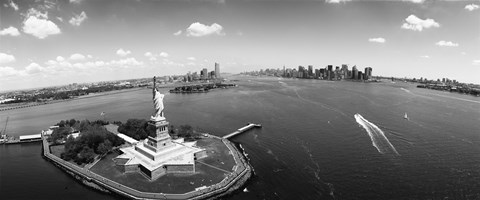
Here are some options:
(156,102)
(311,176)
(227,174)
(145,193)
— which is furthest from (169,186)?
(311,176)

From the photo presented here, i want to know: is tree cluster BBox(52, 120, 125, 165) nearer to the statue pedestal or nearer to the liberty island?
Answer: the liberty island

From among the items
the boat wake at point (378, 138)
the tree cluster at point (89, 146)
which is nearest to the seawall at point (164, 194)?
the tree cluster at point (89, 146)

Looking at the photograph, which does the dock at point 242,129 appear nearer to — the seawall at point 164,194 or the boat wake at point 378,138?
the seawall at point 164,194

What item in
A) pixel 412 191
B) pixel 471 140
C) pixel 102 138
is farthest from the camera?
pixel 471 140

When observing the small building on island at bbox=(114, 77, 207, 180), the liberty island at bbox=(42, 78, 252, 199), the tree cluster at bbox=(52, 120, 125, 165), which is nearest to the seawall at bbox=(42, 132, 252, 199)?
the liberty island at bbox=(42, 78, 252, 199)

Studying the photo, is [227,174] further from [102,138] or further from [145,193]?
[102,138]

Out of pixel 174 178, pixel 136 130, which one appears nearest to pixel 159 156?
pixel 174 178
